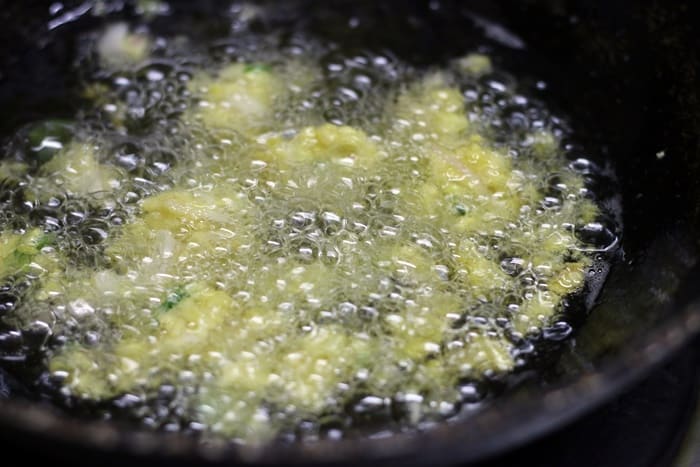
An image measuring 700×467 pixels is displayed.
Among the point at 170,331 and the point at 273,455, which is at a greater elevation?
the point at 273,455

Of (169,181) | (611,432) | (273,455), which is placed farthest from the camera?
(169,181)

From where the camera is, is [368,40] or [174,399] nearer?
[174,399]

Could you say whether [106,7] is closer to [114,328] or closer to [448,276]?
[114,328]

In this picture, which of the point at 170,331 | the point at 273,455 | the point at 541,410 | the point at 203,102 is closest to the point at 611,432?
the point at 541,410

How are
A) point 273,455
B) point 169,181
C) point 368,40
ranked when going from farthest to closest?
point 368,40
point 169,181
point 273,455

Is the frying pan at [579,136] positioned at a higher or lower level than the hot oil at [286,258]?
higher

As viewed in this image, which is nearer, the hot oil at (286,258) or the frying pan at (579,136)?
the frying pan at (579,136)
